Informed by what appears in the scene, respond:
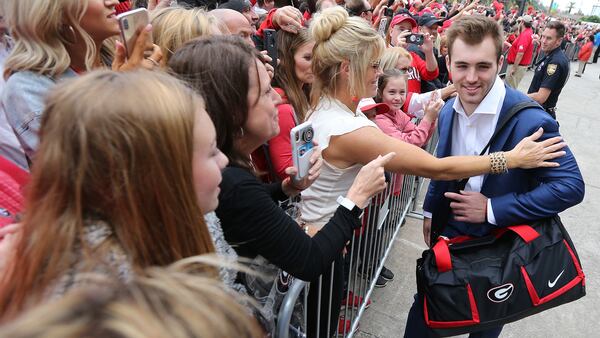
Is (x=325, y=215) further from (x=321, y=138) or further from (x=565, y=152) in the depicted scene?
(x=565, y=152)

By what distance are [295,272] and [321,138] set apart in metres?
0.77

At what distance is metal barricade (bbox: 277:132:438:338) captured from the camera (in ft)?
5.51

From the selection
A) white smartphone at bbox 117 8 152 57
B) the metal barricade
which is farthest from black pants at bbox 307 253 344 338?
white smartphone at bbox 117 8 152 57

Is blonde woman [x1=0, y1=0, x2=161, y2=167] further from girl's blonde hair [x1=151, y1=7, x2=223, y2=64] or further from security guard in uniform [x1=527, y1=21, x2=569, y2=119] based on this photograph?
security guard in uniform [x1=527, y1=21, x2=569, y2=119]

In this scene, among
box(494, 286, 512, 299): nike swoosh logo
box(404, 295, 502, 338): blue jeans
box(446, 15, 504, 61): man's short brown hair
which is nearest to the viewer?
Result: box(494, 286, 512, 299): nike swoosh logo

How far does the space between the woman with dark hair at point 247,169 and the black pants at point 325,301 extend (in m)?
Result: 0.43

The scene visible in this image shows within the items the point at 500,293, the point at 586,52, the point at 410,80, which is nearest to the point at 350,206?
the point at 500,293

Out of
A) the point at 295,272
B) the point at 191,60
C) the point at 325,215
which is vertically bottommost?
the point at 325,215

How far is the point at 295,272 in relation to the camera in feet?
4.37

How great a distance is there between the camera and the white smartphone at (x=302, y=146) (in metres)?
1.54

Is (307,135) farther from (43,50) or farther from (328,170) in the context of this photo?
(43,50)

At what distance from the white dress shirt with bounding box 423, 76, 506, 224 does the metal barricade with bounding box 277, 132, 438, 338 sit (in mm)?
555

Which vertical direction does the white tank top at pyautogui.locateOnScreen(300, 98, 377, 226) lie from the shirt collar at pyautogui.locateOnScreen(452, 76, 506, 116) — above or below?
below

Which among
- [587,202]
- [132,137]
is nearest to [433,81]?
[587,202]
